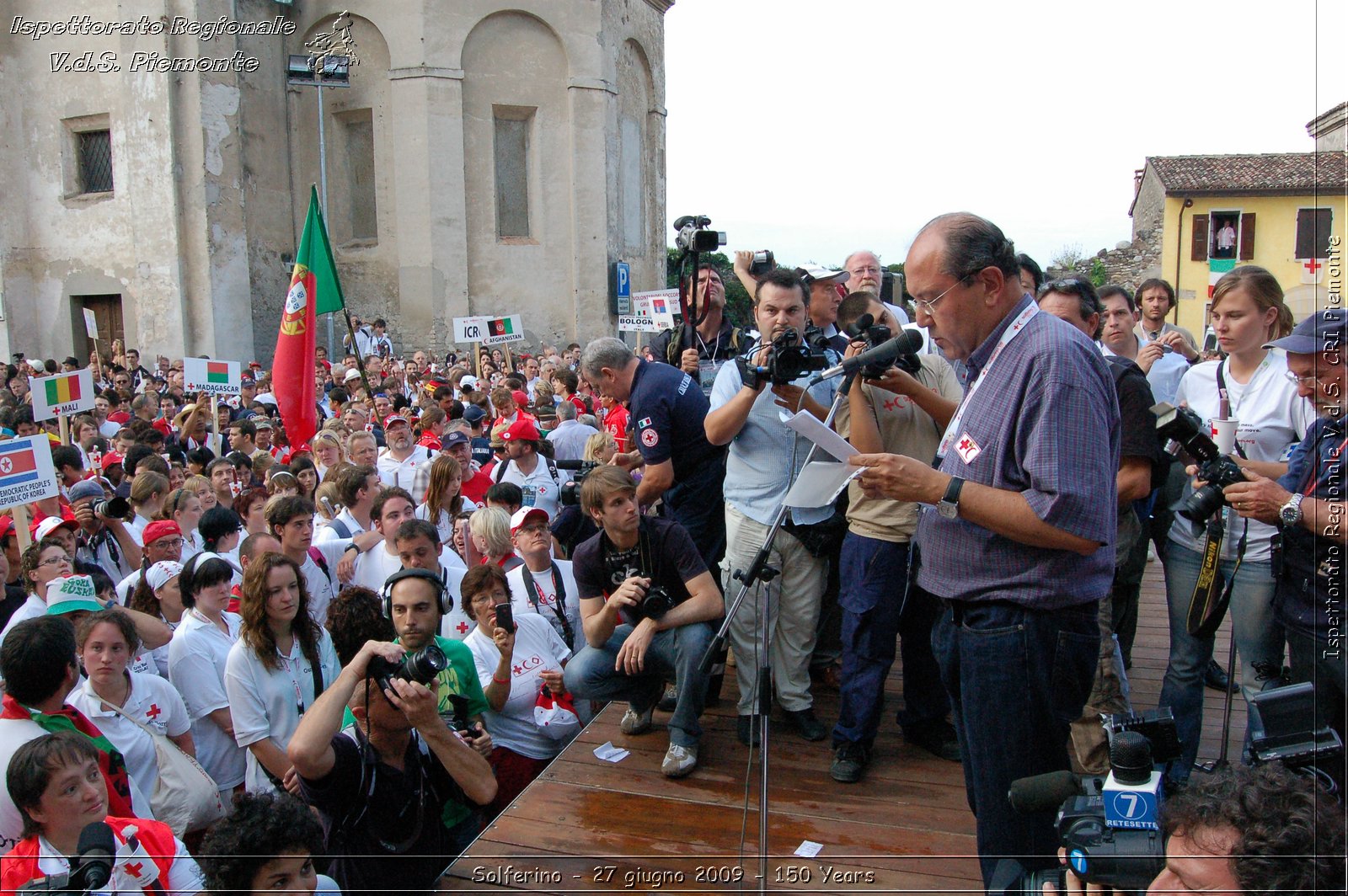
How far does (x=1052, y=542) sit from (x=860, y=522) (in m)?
1.65

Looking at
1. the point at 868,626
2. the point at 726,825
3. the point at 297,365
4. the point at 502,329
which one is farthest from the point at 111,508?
the point at 502,329

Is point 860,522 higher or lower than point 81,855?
higher

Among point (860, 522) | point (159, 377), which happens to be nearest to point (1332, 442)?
point (860, 522)

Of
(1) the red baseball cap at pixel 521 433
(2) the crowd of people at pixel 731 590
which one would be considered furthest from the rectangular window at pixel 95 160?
(1) the red baseball cap at pixel 521 433

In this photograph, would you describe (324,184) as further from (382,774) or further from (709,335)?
(382,774)

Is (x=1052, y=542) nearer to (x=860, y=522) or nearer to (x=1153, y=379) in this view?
(x=860, y=522)

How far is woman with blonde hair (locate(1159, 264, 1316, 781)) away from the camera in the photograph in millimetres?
3389

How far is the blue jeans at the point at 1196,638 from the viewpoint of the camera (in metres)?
3.37

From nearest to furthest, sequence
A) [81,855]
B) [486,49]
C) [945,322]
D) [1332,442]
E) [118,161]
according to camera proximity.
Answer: [81,855], [945,322], [1332,442], [118,161], [486,49]

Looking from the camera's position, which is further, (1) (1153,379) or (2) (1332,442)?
(1) (1153,379)

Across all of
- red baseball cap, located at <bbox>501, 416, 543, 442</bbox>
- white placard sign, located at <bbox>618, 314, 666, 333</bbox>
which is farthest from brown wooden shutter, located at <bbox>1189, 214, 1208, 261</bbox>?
red baseball cap, located at <bbox>501, 416, 543, 442</bbox>

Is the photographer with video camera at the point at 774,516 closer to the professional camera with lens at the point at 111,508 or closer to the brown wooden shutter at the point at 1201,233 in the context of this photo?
the professional camera with lens at the point at 111,508

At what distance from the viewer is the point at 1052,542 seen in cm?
235

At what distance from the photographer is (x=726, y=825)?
3582 mm
